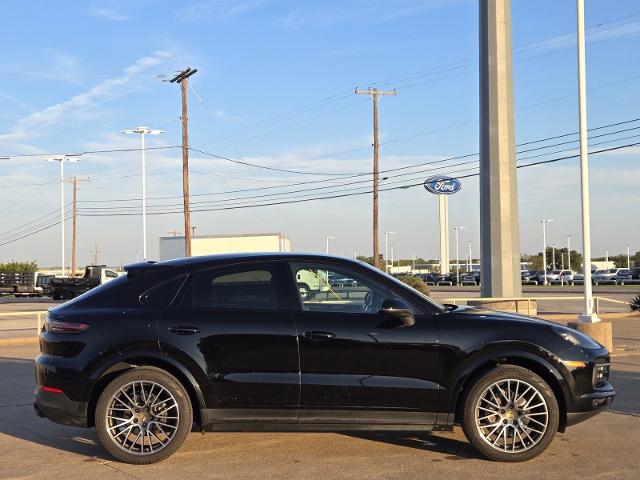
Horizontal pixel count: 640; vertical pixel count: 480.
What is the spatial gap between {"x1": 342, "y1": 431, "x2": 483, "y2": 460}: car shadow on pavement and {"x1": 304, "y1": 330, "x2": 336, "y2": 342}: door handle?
52.4 inches

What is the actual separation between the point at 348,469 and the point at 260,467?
2.25 ft

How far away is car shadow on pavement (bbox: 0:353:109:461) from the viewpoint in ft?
22.7

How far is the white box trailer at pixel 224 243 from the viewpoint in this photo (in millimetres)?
50291

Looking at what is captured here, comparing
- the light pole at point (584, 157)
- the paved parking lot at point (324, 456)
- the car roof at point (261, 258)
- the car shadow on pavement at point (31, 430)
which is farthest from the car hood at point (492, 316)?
the light pole at point (584, 157)

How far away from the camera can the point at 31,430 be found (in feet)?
25.3

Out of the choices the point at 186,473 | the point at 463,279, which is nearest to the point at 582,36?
the point at 186,473

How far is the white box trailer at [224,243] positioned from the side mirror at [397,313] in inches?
1706

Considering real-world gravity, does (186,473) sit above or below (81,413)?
below

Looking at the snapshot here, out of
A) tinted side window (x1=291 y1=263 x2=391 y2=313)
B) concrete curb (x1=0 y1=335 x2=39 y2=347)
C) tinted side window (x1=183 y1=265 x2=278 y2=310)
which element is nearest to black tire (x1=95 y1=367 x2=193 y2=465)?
tinted side window (x1=183 y1=265 x2=278 y2=310)

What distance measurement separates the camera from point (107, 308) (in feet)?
21.2

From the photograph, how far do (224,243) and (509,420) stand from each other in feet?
153

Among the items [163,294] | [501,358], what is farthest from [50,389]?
[501,358]

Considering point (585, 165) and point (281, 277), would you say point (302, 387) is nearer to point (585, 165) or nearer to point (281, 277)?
point (281, 277)

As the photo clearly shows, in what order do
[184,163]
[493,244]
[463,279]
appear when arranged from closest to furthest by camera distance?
[493,244] < [184,163] < [463,279]
